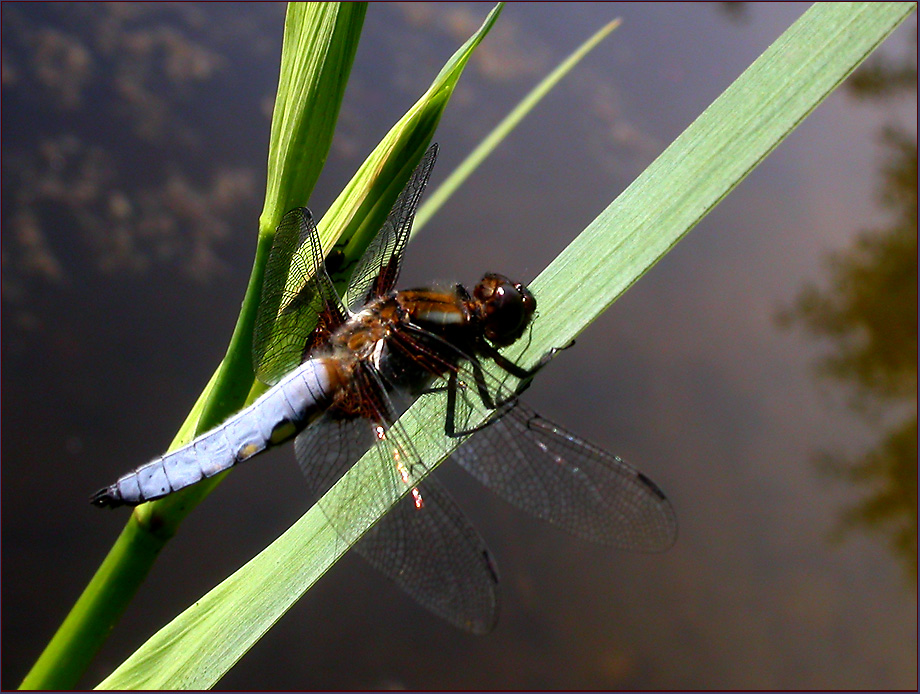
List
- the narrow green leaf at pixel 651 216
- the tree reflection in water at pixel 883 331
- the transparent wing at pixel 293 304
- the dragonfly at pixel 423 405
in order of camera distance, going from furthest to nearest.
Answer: the tree reflection in water at pixel 883 331 → the dragonfly at pixel 423 405 → the transparent wing at pixel 293 304 → the narrow green leaf at pixel 651 216

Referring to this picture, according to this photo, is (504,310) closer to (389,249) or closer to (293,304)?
(389,249)

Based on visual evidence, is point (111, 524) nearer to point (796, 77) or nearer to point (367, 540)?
point (367, 540)

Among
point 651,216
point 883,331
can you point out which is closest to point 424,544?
point 651,216

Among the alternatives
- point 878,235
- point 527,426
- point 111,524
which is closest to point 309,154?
point 527,426

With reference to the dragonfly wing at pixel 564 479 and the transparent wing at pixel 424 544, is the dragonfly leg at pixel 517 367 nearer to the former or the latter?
the dragonfly wing at pixel 564 479

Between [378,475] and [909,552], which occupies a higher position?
[378,475]

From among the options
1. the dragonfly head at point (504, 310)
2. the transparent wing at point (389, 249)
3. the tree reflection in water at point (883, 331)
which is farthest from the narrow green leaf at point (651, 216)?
the tree reflection in water at point (883, 331)

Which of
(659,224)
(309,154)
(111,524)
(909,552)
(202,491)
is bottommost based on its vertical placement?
(909,552)

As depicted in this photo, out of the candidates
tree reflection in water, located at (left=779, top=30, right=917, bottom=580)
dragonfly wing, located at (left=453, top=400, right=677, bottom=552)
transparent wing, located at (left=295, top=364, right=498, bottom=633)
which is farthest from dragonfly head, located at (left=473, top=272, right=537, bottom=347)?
tree reflection in water, located at (left=779, top=30, right=917, bottom=580)

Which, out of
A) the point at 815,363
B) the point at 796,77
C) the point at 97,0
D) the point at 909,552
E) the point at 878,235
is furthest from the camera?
the point at 878,235
